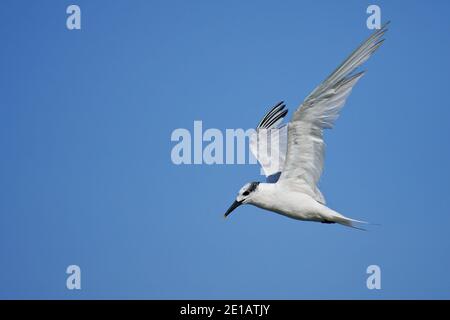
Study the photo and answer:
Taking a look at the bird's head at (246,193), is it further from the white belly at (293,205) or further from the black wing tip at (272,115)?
the black wing tip at (272,115)

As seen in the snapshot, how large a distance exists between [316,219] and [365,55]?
2776 mm

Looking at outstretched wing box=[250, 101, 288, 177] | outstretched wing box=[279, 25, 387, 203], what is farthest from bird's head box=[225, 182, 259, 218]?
outstretched wing box=[250, 101, 288, 177]

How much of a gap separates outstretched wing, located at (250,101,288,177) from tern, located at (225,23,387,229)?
0.49 m

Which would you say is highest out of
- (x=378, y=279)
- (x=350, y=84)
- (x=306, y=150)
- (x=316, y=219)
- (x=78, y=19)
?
(x=78, y=19)

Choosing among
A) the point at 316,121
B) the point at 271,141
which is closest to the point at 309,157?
the point at 316,121

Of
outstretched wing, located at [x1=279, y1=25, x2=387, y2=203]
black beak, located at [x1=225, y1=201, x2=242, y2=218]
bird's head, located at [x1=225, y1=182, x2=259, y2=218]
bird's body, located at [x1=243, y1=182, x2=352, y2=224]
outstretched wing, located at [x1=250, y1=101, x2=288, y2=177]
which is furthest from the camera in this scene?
outstretched wing, located at [x1=250, y1=101, x2=288, y2=177]

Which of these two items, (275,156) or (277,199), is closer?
(277,199)

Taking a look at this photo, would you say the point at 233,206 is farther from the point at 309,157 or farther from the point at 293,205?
the point at 309,157

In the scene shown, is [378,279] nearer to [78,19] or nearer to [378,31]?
[378,31]

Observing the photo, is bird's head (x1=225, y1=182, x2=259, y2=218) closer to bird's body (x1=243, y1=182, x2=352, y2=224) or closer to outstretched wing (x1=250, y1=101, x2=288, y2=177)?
bird's body (x1=243, y1=182, x2=352, y2=224)

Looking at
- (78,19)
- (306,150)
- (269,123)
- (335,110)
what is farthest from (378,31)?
(78,19)

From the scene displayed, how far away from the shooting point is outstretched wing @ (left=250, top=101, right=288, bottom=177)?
13.3 meters

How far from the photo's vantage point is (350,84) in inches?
421

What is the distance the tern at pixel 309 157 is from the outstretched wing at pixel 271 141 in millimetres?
487
